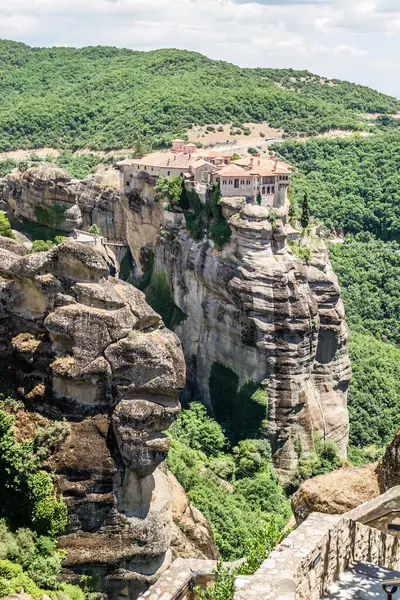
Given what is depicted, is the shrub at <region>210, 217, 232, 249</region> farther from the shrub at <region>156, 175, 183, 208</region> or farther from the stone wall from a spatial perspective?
the stone wall

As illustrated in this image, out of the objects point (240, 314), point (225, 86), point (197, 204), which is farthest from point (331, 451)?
point (225, 86)

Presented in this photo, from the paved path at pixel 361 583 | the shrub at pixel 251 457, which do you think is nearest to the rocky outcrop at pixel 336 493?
the paved path at pixel 361 583

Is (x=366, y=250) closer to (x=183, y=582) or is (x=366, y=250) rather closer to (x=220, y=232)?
(x=220, y=232)

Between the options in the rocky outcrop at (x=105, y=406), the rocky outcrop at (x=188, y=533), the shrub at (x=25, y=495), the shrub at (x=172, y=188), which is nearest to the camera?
the shrub at (x=25, y=495)

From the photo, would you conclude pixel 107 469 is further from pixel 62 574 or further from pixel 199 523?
pixel 199 523

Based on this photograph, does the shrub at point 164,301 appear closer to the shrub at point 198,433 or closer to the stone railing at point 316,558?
the shrub at point 198,433

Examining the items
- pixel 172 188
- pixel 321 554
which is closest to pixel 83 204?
pixel 172 188
